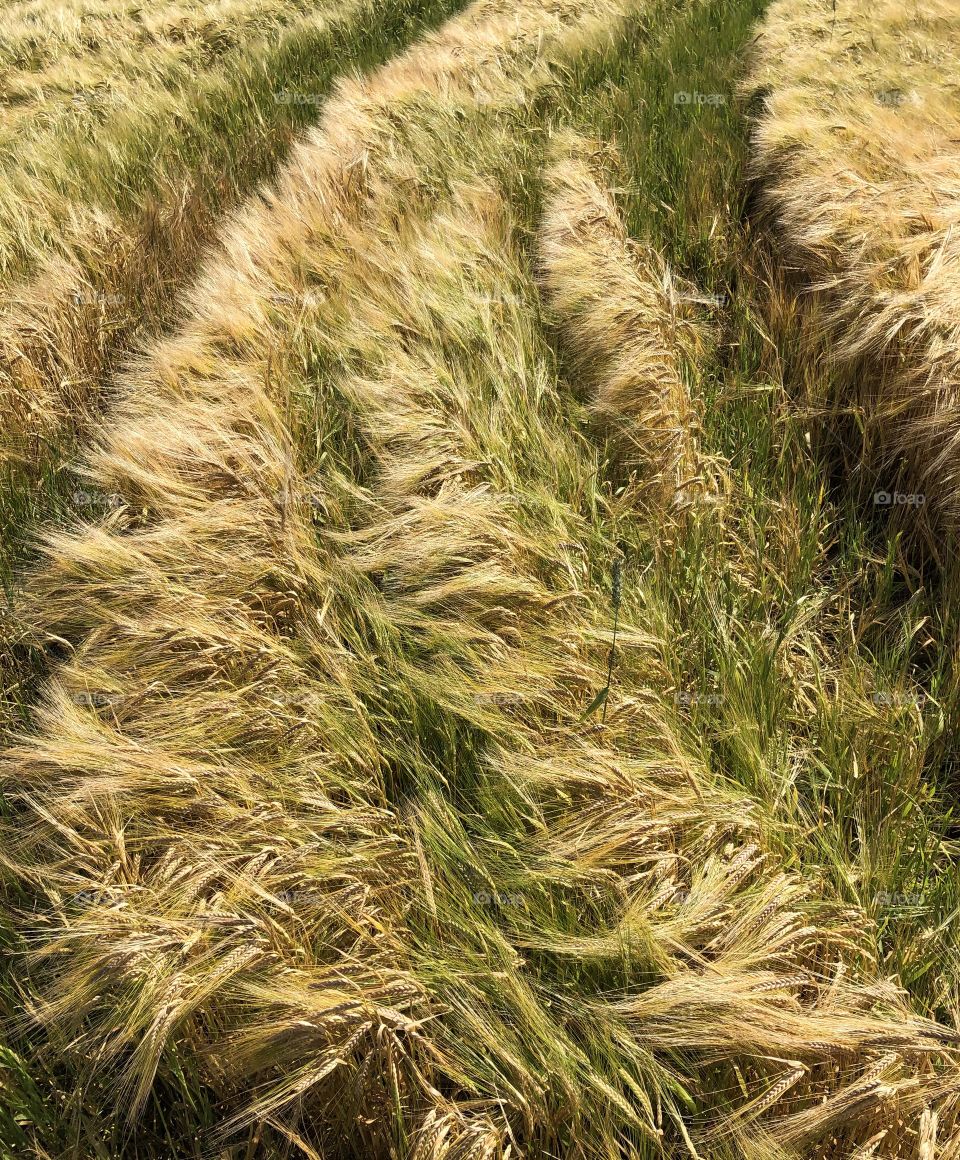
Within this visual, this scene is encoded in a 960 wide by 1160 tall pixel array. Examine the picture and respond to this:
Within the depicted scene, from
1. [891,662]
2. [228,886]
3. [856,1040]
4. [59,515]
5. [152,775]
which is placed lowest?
[891,662]

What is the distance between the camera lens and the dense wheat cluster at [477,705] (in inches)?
42.1

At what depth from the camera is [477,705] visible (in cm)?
→ 145

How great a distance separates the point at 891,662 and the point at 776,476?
26.9 inches

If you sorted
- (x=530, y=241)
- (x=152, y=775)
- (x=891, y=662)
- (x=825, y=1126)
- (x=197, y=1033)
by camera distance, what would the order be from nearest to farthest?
(x=825, y=1126)
(x=197, y=1033)
(x=152, y=775)
(x=891, y=662)
(x=530, y=241)

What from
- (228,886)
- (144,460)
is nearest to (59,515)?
(144,460)

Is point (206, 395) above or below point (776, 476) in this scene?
above

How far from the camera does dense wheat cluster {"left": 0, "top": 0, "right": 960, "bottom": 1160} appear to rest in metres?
1.07

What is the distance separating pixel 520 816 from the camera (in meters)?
1.36

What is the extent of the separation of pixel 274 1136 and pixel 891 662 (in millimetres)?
1404

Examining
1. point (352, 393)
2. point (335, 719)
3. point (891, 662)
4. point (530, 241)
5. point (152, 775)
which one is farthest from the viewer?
point (530, 241)

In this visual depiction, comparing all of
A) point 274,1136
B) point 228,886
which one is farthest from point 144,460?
point 274,1136

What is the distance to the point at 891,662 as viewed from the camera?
1674mm

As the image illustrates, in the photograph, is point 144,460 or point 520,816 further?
point 144,460

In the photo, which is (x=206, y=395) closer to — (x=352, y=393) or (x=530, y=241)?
(x=352, y=393)
